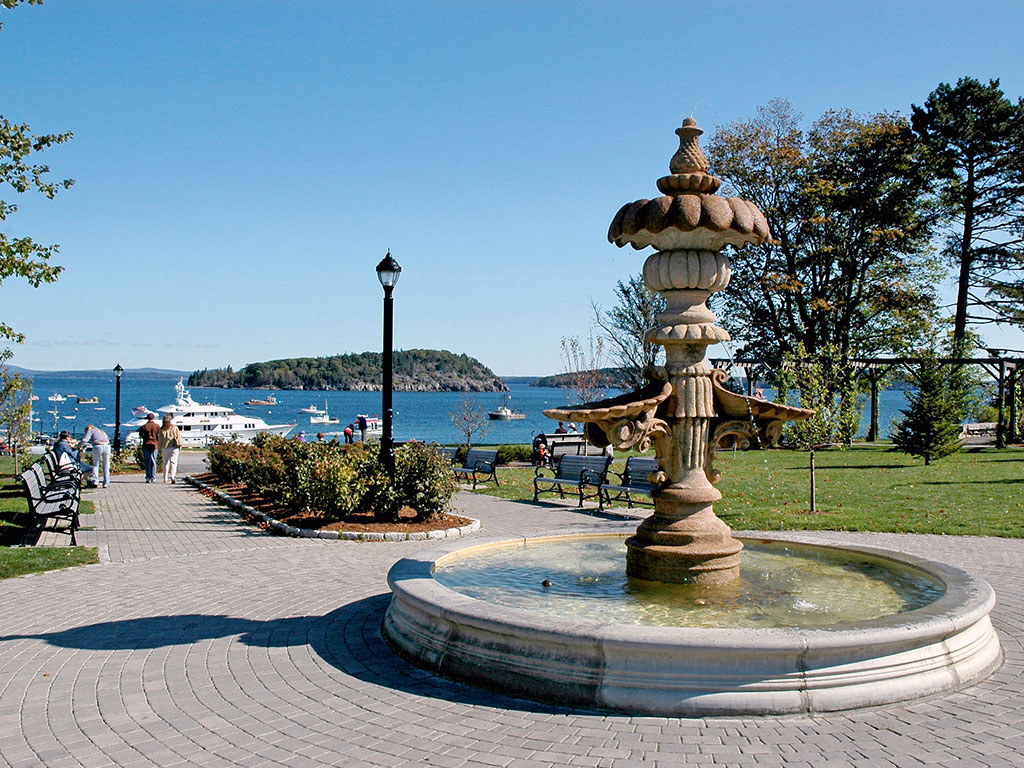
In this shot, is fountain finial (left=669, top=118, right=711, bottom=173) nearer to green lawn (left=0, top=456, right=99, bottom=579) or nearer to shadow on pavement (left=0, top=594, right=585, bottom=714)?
shadow on pavement (left=0, top=594, right=585, bottom=714)

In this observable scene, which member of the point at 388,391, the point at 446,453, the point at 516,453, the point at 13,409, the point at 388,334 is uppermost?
the point at 388,334

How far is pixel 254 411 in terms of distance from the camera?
145 m

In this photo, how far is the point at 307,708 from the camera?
195 inches

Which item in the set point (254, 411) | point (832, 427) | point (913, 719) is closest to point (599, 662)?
point (913, 719)

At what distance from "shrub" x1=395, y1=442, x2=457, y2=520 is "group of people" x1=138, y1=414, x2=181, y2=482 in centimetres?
1069

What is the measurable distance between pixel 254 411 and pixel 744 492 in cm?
13603

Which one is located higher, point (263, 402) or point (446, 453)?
point (263, 402)

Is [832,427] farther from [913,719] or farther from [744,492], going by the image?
[913,719]

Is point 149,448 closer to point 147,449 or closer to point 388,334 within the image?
point 147,449

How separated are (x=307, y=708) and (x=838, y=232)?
36776 millimetres

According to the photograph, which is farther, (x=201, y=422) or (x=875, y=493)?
(x=201, y=422)

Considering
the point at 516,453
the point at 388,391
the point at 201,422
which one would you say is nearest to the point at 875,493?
the point at 388,391

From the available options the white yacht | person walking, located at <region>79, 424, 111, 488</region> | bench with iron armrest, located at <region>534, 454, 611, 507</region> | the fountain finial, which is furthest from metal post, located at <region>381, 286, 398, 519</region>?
the white yacht

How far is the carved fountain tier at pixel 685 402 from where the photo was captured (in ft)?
21.7
